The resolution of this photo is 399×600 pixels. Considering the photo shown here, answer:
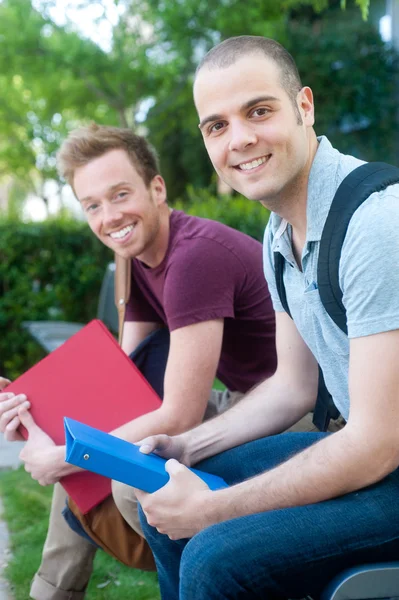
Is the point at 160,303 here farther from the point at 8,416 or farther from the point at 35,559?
the point at 35,559

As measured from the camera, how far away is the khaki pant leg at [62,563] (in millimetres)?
2619

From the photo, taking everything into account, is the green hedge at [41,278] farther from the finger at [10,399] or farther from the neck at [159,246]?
the finger at [10,399]

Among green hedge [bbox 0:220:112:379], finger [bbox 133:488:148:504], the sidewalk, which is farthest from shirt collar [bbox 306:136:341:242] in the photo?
green hedge [bbox 0:220:112:379]

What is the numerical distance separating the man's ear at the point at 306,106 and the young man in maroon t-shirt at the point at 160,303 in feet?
2.39

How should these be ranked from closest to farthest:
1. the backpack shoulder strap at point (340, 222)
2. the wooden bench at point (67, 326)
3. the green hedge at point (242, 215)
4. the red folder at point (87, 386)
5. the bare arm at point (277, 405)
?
the backpack shoulder strap at point (340, 222), the bare arm at point (277, 405), the red folder at point (87, 386), the wooden bench at point (67, 326), the green hedge at point (242, 215)

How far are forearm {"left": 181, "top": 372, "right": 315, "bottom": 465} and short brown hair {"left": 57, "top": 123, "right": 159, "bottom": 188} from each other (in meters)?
1.10

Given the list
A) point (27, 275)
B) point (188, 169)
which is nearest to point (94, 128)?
point (27, 275)

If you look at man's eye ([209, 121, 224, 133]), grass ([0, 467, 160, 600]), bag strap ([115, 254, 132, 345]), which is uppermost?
man's eye ([209, 121, 224, 133])

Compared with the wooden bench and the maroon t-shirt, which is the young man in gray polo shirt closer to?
the maroon t-shirt

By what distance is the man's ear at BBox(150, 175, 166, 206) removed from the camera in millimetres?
2900

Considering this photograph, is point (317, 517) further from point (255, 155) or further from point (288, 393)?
point (255, 155)

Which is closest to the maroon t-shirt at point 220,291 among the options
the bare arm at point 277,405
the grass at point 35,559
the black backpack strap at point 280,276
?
the bare arm at point 277,405

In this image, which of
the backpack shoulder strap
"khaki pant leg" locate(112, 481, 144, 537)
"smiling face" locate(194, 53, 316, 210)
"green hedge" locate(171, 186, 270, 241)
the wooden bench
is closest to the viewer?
the backpack shoulder strap

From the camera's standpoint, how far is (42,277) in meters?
7.20
